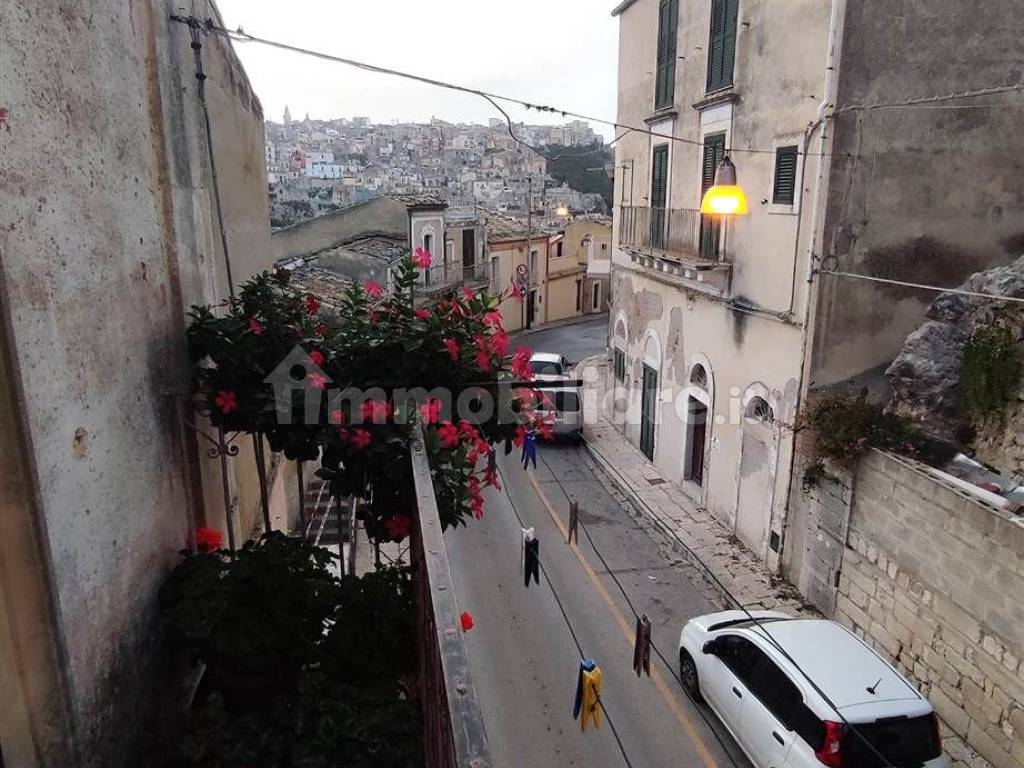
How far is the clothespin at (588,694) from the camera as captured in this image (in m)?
7.49

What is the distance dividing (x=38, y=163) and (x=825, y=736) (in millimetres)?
6946

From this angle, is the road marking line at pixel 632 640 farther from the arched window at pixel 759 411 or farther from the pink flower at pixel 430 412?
the pink flower at pixel 430 412

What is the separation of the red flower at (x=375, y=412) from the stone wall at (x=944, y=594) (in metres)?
6.44

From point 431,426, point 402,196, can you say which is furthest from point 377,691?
point 402,196

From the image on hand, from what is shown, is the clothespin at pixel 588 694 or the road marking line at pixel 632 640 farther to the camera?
the road marking line at pixel 632 640

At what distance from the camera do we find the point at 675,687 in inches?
359

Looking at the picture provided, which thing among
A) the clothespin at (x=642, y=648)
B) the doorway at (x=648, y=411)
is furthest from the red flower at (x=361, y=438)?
the doorway at (x=648, y=411)

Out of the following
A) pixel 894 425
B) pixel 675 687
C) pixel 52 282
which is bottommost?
pixel 675 687

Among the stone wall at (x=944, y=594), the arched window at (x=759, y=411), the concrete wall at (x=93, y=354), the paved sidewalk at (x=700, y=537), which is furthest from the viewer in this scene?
the arched window at (x=759, y=411)

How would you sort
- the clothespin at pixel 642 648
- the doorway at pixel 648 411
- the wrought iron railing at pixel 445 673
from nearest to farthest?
the wrought iron railing at pixel 445 673, the clothespin at pixel 642 648, the doorway at pixel 648 411

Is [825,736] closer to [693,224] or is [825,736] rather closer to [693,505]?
[693,505]

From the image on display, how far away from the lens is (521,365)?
171 inches

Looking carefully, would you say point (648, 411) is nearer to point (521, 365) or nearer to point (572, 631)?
point (572, 631)

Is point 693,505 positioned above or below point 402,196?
below
